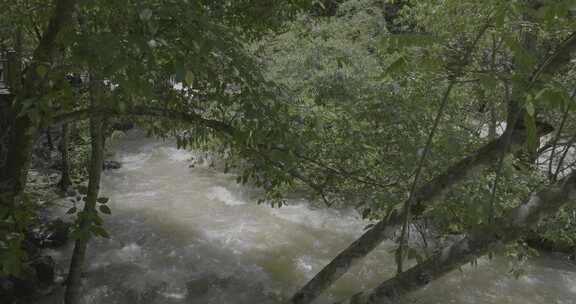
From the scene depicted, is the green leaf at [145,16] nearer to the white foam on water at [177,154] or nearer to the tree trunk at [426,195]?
the tree trunk at [426,195]

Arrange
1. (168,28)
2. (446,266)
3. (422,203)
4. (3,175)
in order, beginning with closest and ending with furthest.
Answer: (168,28) < (446,266) < (422,203) < (3,175)

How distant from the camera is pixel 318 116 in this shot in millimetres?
3211

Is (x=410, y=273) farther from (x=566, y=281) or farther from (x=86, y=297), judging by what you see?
(x=566, y=281)

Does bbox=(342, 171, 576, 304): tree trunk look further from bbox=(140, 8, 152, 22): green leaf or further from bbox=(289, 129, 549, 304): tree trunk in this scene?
bbox=(140, 8, 152, 22): green leaf

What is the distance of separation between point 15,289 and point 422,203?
16.0ft

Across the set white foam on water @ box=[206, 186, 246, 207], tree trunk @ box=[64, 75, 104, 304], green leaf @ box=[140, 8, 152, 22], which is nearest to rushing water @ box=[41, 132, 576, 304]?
white foam on water @ box=[206, 186, 246, 207]

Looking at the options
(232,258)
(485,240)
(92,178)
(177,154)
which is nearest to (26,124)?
(92,178)

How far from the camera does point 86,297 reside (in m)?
5.84

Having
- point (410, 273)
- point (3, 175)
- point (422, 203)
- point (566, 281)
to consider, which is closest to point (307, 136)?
point (422, 203)

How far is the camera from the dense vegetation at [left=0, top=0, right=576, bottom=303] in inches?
71.1

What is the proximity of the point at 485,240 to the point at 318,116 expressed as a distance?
1.46 metres

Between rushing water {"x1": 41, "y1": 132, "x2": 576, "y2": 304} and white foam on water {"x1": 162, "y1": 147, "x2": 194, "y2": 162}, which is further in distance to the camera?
white foam on water {"x1": 162, "y1": 147, "x2": 194, "y2": 162}

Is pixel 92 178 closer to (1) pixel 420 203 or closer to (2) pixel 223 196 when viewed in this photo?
(1) pixel 420 203


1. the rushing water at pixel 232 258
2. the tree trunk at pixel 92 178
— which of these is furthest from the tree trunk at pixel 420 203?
the rushing water at pixel 232 258
